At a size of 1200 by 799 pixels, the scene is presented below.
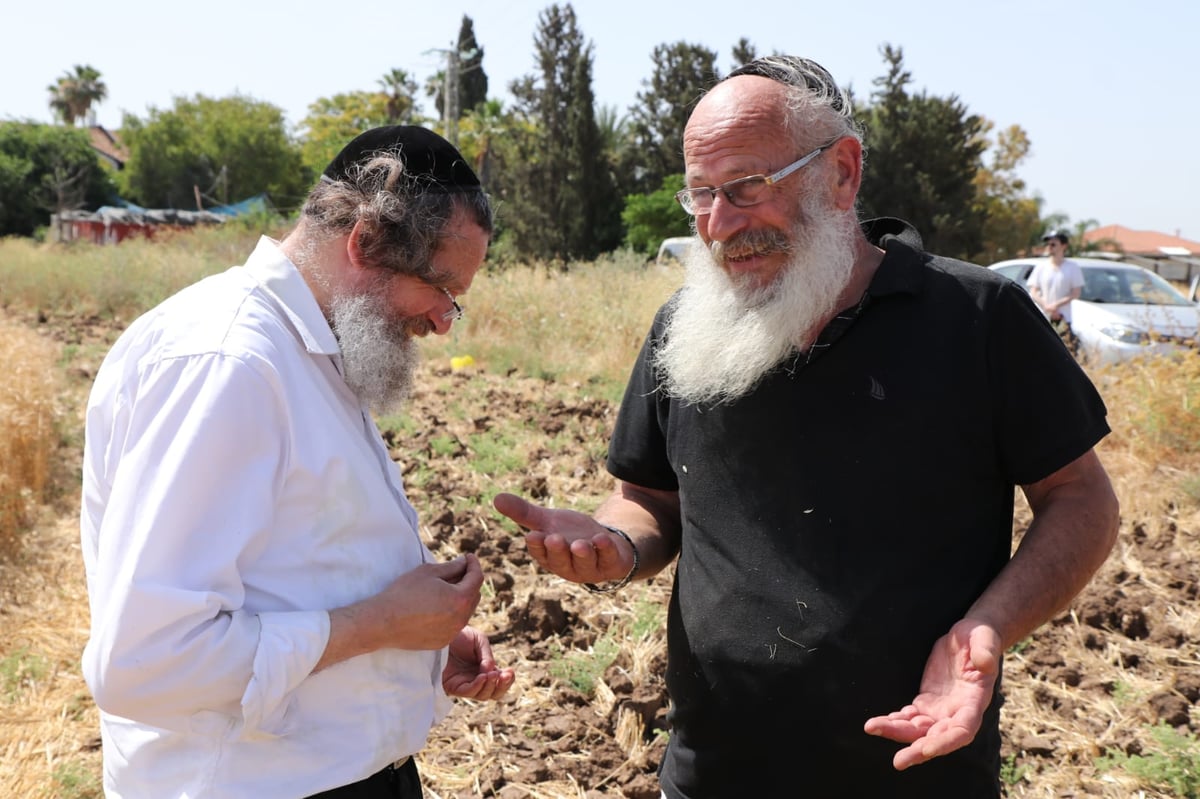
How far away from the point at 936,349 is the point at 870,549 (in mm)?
428

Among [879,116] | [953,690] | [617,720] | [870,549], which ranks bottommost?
[617,720]

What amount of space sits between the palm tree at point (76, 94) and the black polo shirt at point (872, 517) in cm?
8222

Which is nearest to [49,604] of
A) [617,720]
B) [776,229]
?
[617,720]

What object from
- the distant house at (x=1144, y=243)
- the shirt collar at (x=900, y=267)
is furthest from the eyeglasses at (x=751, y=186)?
the distant house at (x=1144, y=243)

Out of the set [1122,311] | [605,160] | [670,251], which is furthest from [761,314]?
[605,160]

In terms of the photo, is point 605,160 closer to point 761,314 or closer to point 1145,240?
point 761,314

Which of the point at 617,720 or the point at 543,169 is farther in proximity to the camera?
the point at 543,169

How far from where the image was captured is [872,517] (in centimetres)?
202

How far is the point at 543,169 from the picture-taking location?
108ft

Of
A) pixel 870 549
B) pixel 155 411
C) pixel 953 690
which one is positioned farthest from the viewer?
pixel 870 549

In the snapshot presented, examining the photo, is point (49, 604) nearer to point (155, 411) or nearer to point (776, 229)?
point (155, 411)

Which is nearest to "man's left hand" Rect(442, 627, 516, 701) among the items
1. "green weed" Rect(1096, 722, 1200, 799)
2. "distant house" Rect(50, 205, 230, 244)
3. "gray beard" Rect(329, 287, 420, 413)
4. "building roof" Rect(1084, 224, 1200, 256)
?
"gray beard" Rect(329, 287, 420, 413)

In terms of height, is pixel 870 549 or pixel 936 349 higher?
pixel 936 349

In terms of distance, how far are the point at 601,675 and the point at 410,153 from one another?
2828 millimetres
